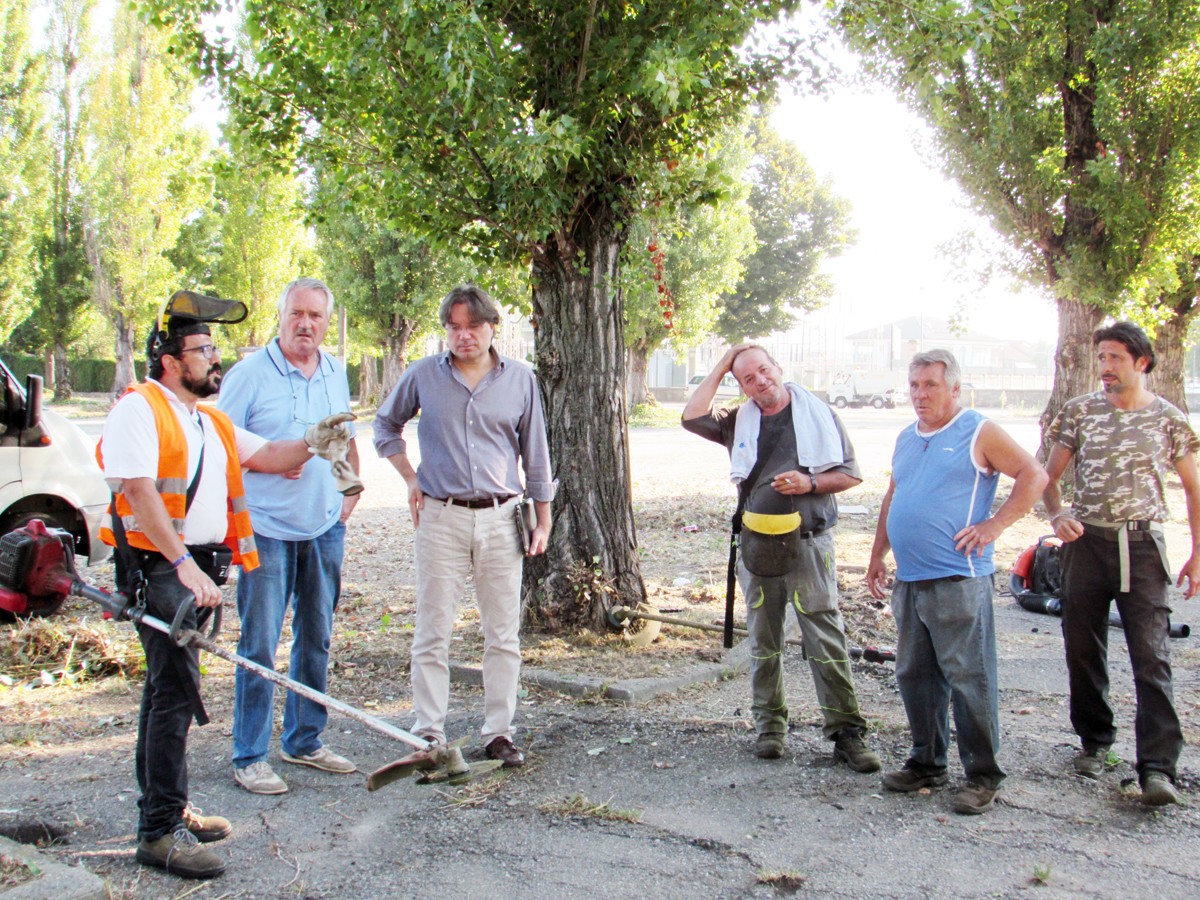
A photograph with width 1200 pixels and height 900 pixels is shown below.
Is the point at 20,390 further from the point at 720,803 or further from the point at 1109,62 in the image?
the point at 1109,62

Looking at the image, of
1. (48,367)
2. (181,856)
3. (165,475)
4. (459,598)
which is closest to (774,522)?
(459,598)

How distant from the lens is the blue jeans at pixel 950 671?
4.12 m

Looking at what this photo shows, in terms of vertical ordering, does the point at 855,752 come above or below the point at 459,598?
below

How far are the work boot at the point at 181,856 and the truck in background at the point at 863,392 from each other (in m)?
50.5

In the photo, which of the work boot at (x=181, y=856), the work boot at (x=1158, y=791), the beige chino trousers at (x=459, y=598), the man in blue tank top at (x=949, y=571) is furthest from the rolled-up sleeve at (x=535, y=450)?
the work boot at (x=1158, y=791)

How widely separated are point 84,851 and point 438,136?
4053 mm

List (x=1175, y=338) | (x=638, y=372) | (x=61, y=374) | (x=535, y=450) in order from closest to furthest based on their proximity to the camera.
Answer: (x=535, y=450) → (x=1175, y=338) → (x=638, y=372) → (x=61, y=374)

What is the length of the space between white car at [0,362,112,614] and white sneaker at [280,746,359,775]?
383 cm

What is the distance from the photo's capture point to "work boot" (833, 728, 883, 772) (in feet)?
14.7

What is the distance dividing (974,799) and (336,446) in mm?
2861

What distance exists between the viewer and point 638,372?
1369 inches

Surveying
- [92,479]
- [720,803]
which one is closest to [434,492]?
[720,803]

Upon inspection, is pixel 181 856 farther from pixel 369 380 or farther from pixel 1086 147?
pixel 369 380

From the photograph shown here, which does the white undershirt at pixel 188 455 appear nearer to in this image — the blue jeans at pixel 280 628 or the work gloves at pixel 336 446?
the work gloves at pixel 336 446
